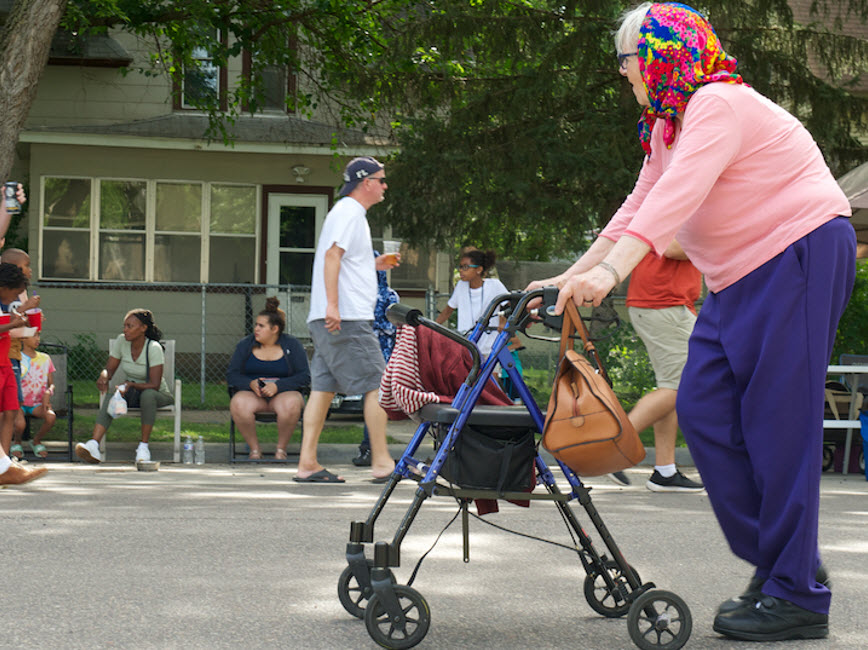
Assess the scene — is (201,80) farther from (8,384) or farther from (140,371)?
(8,384)

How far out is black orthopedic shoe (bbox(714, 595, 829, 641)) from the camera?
3.82 m

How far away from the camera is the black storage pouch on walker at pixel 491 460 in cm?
394

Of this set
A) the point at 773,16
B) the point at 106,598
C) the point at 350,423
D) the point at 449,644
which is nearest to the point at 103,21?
the point at 350,423

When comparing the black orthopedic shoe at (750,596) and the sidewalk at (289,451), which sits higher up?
the black orthopedic shoe at (750,596)

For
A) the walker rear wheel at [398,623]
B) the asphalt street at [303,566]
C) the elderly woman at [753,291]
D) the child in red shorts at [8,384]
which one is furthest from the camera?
the child in red shorts at [8,384]

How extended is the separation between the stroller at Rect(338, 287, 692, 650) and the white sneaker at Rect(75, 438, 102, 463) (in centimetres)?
583

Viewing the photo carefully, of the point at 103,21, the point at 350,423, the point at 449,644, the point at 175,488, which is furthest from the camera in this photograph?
the point at 103,21

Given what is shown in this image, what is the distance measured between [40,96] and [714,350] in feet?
60.3

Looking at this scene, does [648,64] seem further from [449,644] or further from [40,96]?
[40,96]

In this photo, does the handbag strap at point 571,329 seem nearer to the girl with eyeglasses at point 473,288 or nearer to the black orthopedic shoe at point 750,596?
the black orthopedic shoe at point 750,596

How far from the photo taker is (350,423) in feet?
41.0

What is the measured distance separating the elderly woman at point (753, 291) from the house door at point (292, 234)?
16933 mm

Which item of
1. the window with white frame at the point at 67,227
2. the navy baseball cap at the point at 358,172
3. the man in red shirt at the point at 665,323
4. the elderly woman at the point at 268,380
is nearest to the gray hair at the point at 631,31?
the man in red shirt at the point at 665,323

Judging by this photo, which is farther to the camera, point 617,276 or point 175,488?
point 175,488
